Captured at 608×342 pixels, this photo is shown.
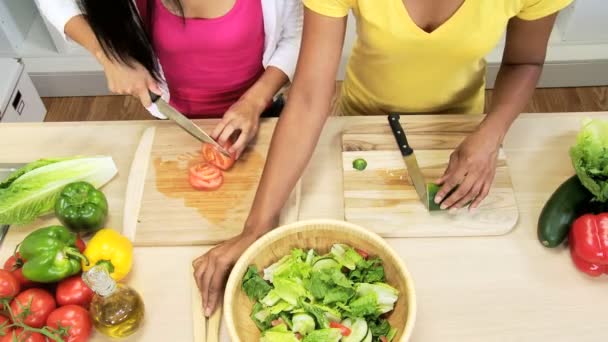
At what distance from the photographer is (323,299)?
2.89 feet

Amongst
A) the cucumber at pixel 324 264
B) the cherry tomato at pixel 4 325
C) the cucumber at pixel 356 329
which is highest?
the cucumber at pixel 324 264

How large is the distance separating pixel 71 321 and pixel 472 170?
2.44 ft

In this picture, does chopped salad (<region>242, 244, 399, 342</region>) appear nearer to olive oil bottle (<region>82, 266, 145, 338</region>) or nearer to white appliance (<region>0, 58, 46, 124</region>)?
olive oil bottle (<region>82, 266, 145, 338</region>)

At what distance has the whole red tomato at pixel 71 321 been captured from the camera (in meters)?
0.88

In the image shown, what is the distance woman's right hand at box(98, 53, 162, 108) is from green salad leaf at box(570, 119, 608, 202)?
868 mm

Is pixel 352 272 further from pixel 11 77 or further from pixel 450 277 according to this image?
pixel 11 77

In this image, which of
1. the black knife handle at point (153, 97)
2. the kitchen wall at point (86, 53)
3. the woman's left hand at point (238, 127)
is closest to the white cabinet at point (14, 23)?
the kitchen wall at point (86, 53)

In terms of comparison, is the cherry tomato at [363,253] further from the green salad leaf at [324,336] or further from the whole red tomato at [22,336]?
the whole red tomato at [22,336]

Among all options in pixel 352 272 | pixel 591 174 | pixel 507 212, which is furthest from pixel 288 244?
pixel 591 174

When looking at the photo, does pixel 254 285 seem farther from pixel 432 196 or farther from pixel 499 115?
pixel 499 115

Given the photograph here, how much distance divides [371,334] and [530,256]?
351 mm

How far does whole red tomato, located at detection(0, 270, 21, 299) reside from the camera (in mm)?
898

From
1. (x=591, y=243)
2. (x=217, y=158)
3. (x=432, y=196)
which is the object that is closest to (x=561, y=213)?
(x=591, y=243)

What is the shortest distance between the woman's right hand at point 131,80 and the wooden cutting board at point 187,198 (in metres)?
0.10
